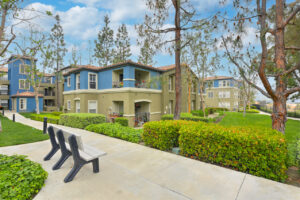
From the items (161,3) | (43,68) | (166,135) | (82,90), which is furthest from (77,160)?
(43,68)

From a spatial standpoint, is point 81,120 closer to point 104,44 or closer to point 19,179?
point 19,179

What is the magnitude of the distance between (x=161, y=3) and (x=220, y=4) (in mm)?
3773

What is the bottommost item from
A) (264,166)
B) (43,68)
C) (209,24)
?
(264,166)

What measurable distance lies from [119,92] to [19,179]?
12.1 meters

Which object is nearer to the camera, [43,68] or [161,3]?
[161,3]

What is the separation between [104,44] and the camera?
28.7 meters

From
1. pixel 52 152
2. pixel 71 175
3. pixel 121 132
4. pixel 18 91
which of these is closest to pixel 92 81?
pixel 121 132

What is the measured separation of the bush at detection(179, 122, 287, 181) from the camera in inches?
145

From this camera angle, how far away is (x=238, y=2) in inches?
220

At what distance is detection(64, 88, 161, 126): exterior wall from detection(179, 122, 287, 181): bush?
31.0 ft

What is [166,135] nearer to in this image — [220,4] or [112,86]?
[220,4]

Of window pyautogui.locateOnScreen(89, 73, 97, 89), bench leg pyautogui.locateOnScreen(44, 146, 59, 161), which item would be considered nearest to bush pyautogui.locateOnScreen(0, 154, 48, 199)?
bench leg pyautogui.locateOnScreen(44, 146, 59, 161)

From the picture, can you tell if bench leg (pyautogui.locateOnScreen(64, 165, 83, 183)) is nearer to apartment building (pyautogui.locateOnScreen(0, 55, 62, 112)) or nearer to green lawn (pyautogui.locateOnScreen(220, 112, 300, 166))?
green lawn (pyautogui.locateOnScreen(220, 112, 300, 166))

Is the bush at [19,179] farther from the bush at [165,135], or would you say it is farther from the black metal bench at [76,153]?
the bush at [165,135]
